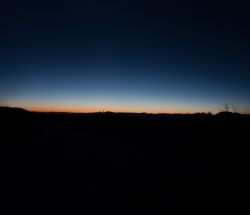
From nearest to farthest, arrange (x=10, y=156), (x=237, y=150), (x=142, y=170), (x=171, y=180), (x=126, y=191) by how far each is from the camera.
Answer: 1. (x=126, y=191)
2. (x=171, y=180)
3. (x=142, y=170)
4. (x=10, y=156)
5. (x=237, y=150)

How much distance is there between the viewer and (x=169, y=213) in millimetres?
6086

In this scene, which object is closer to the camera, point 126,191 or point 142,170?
point 126,191

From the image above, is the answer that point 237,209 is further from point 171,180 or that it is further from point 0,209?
point 0,209

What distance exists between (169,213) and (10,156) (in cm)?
951

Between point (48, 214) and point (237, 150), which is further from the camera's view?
point (237, 150)

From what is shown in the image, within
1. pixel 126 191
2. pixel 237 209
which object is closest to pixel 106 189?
pixel 126 191

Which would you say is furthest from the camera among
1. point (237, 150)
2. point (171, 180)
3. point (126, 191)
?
point (237, 150)

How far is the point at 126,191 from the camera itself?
7.49m

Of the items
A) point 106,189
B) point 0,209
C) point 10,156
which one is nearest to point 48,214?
point 0,209

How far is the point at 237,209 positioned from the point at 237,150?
8.99 m

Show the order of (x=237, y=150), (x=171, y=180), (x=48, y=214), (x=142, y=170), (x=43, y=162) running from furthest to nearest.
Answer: (x=237, y=150) → (x=43, y=162) → (x=142, y=170) → (x=171, y=180) → (x=48, y=214)

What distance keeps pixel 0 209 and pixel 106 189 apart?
282 centimetres

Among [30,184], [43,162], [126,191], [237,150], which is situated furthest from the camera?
[237,150]

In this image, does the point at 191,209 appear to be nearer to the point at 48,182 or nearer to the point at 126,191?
the point at 126,191
